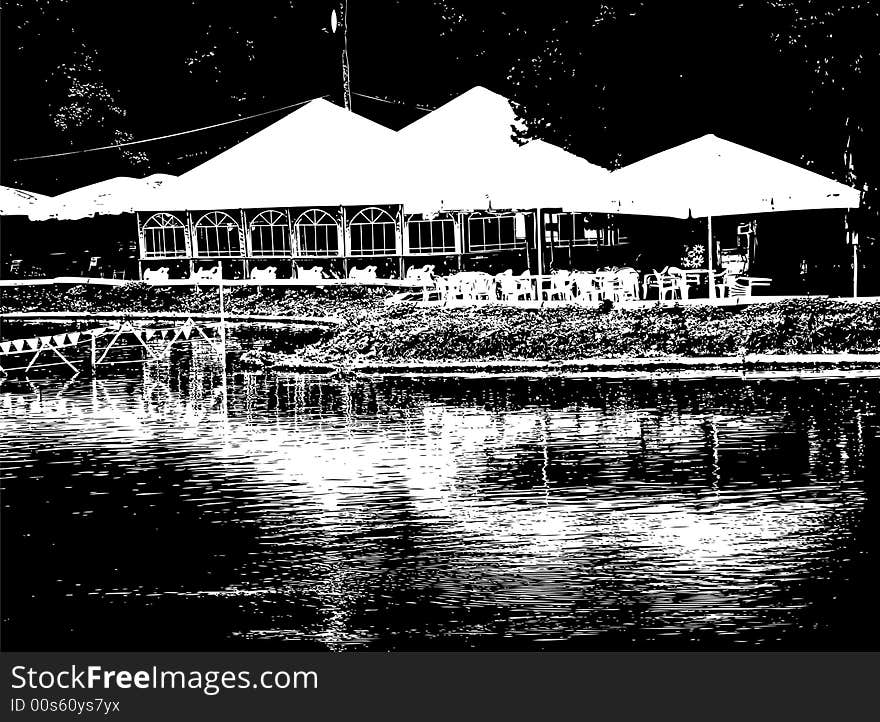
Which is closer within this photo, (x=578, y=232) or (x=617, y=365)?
(x=617, y=365)

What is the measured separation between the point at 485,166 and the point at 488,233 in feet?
22.3

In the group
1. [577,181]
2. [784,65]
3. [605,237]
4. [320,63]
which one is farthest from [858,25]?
[320,63]

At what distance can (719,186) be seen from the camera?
27.6m

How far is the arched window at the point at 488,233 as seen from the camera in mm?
40938

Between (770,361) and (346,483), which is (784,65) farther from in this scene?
(346,483)

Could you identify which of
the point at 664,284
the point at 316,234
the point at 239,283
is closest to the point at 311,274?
the point at 239,283

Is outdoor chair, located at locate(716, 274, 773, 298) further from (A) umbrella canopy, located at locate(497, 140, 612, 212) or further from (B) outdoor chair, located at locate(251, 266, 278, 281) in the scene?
(B) outdoor chair, located at locate(251, 266, 278, 281)

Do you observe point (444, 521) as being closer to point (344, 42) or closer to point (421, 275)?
point (421, 275)

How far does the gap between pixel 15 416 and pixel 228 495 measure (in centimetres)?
649

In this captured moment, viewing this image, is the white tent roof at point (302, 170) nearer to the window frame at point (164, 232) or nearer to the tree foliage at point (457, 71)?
the tree foliage at point (457, 71)

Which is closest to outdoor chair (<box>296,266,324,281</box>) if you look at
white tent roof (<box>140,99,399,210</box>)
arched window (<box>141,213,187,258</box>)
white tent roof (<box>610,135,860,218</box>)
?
white tent roof (<box>140,99,399,210</box>)

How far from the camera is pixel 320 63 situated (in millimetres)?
61375

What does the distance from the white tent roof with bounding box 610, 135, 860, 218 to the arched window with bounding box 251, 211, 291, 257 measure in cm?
1500

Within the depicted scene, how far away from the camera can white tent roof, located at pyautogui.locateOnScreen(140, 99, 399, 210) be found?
3838cm
